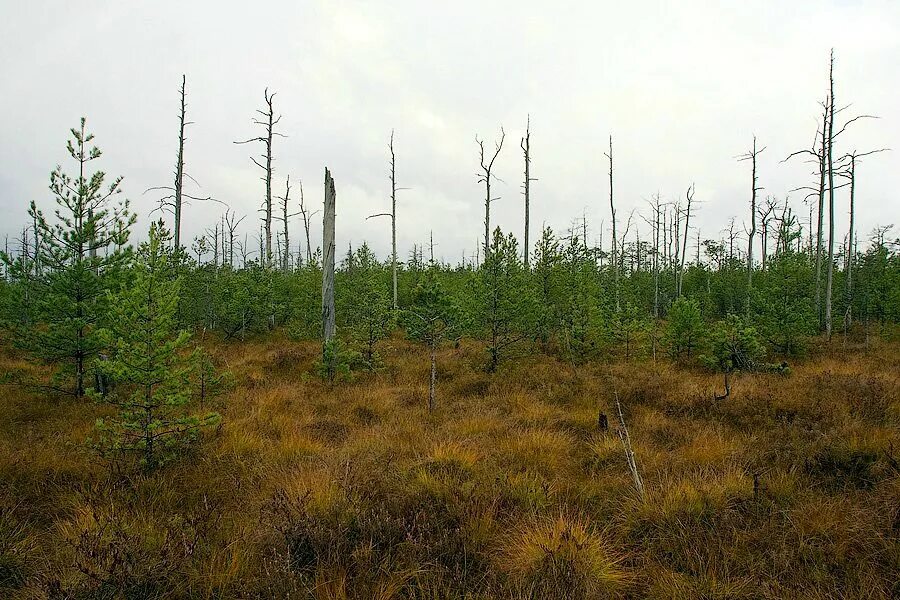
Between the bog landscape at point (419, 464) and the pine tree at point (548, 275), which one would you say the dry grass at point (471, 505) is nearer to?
the bog landscape at point (419, 464)

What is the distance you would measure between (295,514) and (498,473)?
2320mm

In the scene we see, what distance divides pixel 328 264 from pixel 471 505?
297 inches

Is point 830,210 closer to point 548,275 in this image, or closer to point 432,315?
point 548,275

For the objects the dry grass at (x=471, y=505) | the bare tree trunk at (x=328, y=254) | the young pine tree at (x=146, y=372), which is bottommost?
the dry grass at (x=471, y=505)

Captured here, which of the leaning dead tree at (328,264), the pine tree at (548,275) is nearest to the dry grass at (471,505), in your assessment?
the leaning dead tree at (328,264)

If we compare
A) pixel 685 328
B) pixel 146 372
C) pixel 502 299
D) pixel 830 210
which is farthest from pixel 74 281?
pixel 830 210

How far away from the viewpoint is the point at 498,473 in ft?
15.6

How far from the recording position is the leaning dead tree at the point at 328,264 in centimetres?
986

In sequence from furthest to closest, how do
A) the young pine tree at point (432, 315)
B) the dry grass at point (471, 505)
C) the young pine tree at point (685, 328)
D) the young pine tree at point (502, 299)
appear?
the young pine tree at point (685, 328) < the young pine tree at point (502, 299) < the young pine tree at point (432, 315) < the dry grass at point (471, 505)

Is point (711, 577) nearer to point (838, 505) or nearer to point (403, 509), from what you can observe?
point (838, 505)

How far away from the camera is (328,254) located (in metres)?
9.98

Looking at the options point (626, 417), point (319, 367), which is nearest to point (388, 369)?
point (319, 367)

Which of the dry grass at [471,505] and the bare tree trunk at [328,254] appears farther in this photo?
the bare tree trunk at [328,254]

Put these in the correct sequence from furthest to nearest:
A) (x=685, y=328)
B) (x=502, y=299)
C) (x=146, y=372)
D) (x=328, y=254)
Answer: (x=685, y=328), (x=502, y=299), (x=328, y=254), (x=146, y=372)
